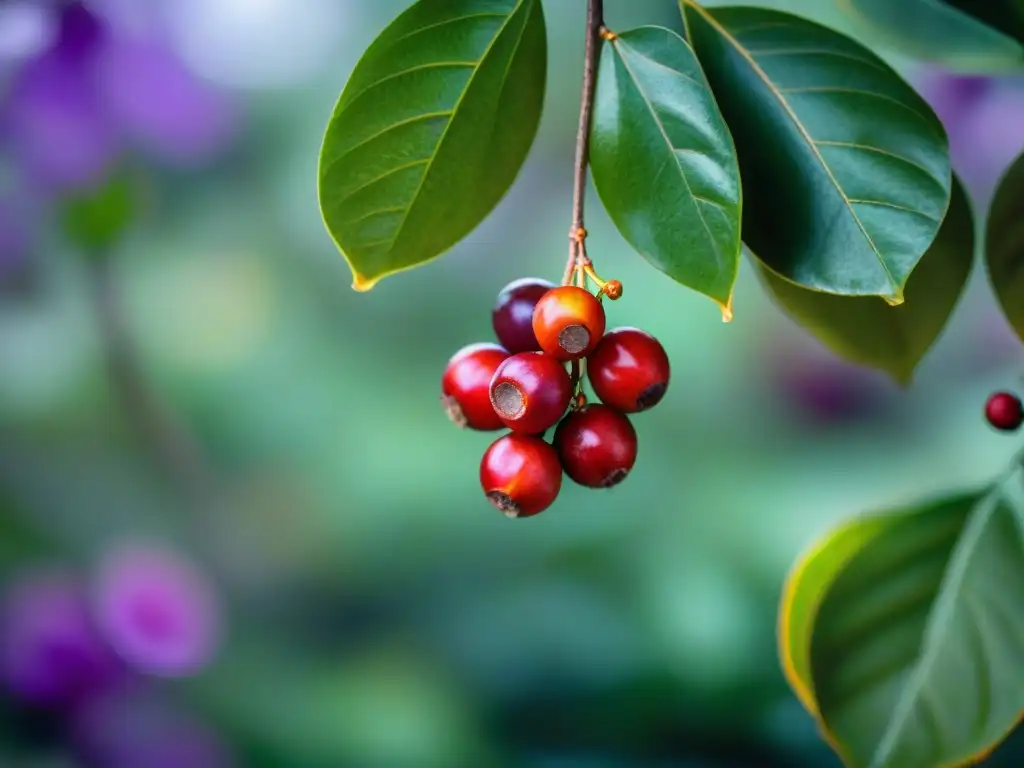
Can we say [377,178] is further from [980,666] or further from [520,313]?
[980,666]

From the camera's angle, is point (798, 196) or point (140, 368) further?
point (140, 368)

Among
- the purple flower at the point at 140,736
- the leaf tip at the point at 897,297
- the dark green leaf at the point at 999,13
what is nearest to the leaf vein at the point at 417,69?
the leaf tip at the point at 897,297

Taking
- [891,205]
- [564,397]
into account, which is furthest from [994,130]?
[564,397]

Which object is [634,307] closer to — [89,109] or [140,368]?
[140,368]

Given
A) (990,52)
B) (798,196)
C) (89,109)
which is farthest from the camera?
(89,109)

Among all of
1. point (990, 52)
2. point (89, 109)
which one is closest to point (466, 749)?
point (89, 109)

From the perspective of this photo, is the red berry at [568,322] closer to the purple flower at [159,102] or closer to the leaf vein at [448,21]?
the leaf vein at [448,21]

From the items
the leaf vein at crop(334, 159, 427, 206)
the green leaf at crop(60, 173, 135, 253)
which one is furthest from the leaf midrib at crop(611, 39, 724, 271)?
the green leaf at crop(60, 173, 135, 253)
